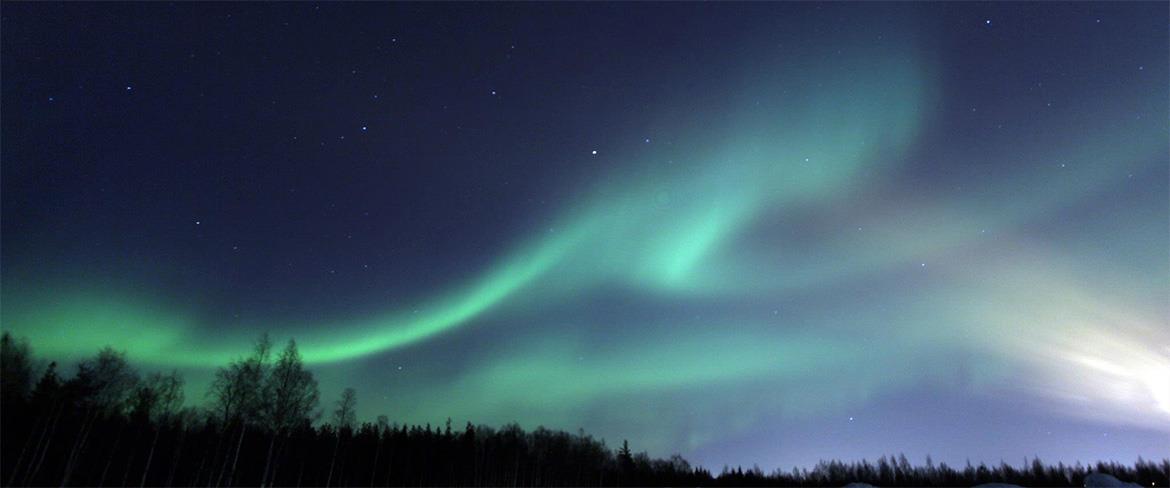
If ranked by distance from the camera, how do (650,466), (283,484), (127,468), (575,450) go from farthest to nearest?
(650,466), (575,450), (283,484), (127,468)

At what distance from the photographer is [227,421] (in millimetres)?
44031

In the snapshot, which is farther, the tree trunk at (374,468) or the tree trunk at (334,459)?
the tree trunk at (374,468)

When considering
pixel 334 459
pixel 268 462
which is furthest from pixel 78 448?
pixel 334 459

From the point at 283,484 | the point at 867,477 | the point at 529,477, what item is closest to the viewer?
the point at 283,484

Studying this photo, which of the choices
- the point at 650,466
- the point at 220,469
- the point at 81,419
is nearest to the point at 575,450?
the point at 650,466

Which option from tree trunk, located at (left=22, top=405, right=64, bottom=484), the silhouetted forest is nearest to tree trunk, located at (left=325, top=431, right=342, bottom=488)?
the silhouetted forest

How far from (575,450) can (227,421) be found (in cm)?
6903

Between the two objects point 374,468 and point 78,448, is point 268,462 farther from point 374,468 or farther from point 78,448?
point 374,468

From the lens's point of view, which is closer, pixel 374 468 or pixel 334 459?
pixel 334 459

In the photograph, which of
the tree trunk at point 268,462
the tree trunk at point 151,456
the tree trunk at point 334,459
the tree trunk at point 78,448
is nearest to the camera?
the tree trunk at point 78,448

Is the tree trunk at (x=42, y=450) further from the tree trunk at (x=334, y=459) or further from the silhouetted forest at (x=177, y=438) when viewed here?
the tree trunk at (x=334, y=459)

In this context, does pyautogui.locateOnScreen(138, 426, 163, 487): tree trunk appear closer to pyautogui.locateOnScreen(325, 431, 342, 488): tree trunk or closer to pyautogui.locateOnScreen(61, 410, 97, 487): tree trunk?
pyautogui.locateOnScreen(61, 410, 97, 487): tree trunk

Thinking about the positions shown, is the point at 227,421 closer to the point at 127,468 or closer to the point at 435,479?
the point at 127,468

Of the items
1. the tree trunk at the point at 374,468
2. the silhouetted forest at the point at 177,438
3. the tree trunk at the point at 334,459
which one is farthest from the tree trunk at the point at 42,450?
the tree trunk at the point at 374,468
